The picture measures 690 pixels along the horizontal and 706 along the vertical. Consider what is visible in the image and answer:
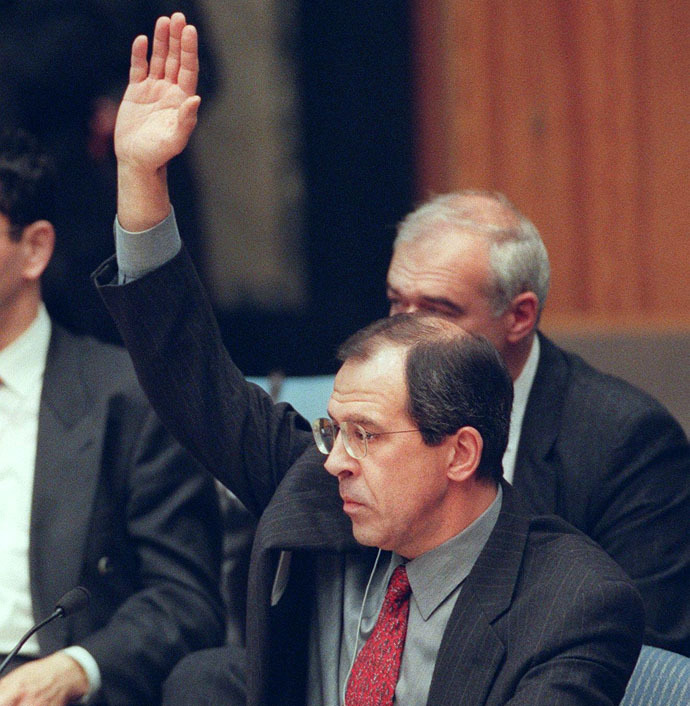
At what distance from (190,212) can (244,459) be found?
2497 millimetres

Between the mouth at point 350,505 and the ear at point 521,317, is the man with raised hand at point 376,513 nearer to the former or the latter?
the mouth at point 350,505

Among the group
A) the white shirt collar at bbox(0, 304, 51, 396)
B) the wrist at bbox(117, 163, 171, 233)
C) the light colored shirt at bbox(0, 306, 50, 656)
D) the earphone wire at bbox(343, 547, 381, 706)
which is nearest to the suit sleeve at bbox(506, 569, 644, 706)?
the earphone wire at bbox(343, 547, 381, 706)

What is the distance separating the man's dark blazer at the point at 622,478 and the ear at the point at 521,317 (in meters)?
0.13

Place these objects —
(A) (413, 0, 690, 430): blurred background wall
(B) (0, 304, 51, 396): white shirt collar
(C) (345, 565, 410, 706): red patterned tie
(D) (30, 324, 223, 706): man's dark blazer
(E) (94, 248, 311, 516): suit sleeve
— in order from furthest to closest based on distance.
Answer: (A) (413, 0, 690, 430): blurred background wall → (B) (0, 304, 51, 396): white shirt collar → (D) (30, 324, 223, 706): man's dark blazer → (E) (94, 248, 311, 516): suit sleeve → (C) (345, 565, 410, 706): red patterned tie

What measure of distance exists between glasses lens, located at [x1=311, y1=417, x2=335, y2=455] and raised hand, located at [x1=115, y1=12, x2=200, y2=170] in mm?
440

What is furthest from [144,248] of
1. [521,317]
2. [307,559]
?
[521,317]

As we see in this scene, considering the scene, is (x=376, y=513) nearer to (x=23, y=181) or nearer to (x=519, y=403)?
(x=519, y=403)

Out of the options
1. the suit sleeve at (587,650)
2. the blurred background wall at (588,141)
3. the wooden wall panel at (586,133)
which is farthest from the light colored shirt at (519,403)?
the wooden wall panel at (586,133)

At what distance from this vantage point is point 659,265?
13.3 ft

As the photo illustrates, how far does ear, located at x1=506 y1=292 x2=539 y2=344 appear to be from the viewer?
2.59 m

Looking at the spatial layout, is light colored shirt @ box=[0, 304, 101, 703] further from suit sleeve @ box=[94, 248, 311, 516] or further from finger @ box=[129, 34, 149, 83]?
finger @ box=[129, 34, 149, 83]

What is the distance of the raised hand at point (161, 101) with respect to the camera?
1.91 m

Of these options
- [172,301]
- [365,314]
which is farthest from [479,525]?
[365,314]

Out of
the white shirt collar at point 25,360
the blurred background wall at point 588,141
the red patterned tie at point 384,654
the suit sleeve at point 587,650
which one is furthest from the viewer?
the blurred background wall at point 588,141
